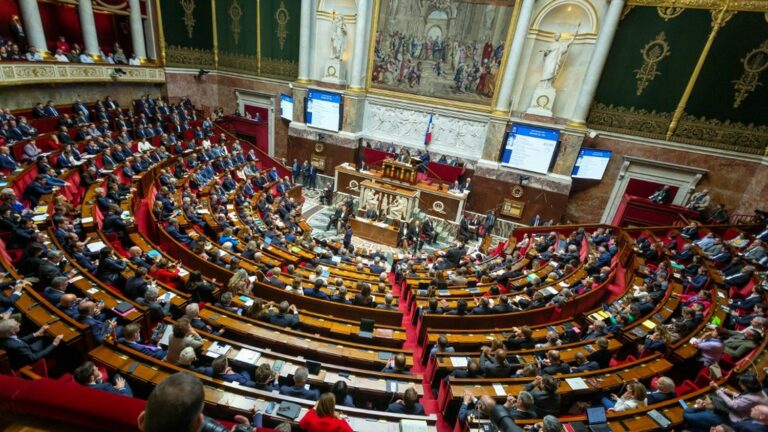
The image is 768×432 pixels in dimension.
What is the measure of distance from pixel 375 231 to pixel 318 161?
655 centimetres

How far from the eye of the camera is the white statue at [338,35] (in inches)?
690

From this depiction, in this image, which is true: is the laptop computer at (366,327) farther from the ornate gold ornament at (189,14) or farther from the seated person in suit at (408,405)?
the ornate gold ornament at (189,14)

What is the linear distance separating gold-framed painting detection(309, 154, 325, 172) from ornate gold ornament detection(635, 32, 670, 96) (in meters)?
14.3

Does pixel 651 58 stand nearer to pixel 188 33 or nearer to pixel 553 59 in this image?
pixel 553 59

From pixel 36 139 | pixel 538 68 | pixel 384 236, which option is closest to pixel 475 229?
pixel 384 236

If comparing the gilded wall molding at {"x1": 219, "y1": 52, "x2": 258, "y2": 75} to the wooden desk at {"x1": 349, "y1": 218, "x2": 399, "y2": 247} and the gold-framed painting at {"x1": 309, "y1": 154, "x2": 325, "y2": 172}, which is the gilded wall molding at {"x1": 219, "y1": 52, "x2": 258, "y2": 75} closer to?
the gold-framed painting at {"x1": 309, "y1": 154, "x2": 325, "y2": 172}

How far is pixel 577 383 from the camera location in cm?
520

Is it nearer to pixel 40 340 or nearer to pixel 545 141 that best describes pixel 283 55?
pixel 545 141

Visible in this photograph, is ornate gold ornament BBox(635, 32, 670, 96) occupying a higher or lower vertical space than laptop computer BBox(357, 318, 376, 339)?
higher

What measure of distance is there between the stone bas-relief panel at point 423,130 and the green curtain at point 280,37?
5.12 metres

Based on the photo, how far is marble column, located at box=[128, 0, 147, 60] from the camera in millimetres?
16562

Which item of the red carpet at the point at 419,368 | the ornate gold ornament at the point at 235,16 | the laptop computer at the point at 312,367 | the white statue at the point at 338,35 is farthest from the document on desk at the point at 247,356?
the ornate gold ornament at the point at 235,16

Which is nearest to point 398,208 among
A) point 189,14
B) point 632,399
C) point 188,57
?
point 632,399

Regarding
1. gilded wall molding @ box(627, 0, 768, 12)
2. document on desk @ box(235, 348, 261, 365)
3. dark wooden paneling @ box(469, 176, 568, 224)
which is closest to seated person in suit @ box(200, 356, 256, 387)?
document on desk @ box(235, 348, 261, 365)
